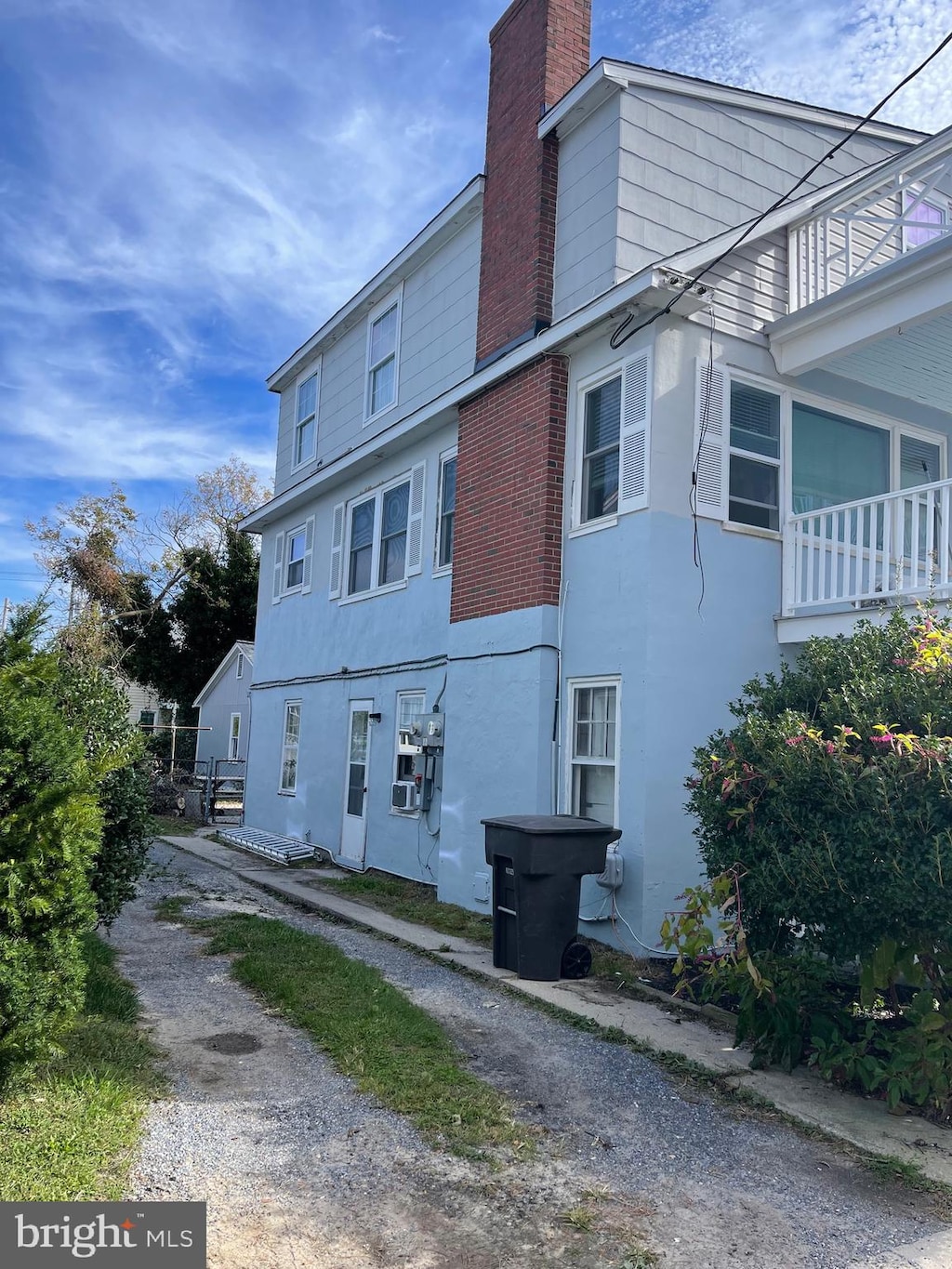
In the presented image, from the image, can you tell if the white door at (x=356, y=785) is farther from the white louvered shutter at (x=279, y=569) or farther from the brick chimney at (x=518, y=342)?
the white louvered shutter at (x=279, y=569)

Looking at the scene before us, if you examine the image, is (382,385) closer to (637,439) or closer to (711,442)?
(637,439)

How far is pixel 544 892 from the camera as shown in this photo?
23.6ft

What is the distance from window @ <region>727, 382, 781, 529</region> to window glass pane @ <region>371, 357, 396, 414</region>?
5622 millimetres

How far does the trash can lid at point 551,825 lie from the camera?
7.20 meters

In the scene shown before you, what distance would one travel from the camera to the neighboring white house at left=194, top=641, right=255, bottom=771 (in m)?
25.8

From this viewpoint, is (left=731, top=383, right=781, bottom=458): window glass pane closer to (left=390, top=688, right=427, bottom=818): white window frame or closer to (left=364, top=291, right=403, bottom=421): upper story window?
(left=390, top=688, right=427, bottom=818): white window frame

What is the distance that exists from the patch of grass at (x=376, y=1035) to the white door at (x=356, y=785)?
4477 millimetres

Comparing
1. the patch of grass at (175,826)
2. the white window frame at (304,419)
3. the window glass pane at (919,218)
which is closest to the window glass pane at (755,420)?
the window glass pane at (919,218)

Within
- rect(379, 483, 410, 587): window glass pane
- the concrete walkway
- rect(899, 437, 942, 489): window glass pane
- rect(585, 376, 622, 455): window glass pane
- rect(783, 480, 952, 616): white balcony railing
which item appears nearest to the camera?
the concrete walkway

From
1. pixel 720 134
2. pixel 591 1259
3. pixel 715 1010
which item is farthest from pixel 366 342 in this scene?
pixel 591 1259

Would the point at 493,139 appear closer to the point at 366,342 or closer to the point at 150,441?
the point at 366,342

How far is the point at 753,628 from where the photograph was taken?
8789mm

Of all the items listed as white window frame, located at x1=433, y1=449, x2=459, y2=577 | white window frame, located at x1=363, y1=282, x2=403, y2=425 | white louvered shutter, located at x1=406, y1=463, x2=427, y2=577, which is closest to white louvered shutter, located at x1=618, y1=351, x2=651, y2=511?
white window frame, located at x1=433, y1=449, x2=459, y2=577

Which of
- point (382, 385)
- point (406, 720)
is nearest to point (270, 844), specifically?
point (406, 720)
